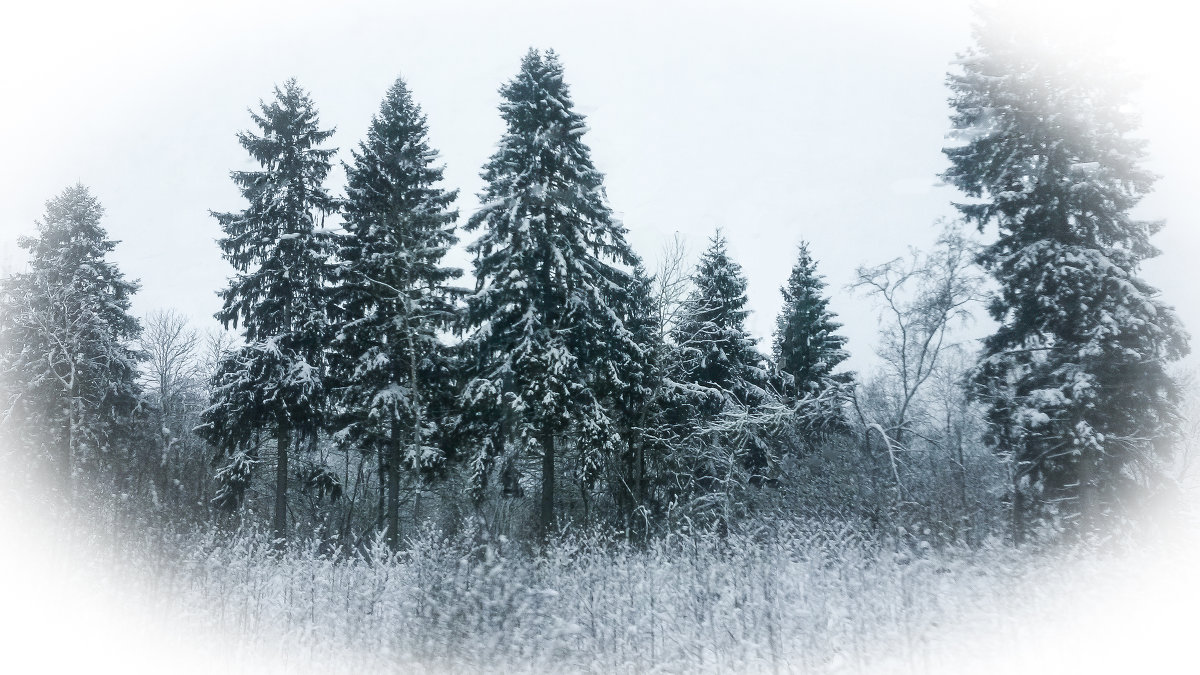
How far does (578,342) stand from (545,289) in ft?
5.44

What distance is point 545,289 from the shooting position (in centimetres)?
1661

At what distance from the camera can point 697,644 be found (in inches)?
241

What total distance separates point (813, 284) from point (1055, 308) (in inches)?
547

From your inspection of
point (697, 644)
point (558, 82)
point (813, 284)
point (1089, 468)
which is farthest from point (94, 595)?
point (813, 284)

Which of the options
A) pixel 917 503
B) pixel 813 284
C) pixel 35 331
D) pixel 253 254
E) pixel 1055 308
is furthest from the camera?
pixel 813 284

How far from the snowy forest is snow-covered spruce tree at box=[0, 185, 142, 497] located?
4.4 inches

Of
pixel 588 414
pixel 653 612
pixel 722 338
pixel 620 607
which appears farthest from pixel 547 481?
pixel 653 612

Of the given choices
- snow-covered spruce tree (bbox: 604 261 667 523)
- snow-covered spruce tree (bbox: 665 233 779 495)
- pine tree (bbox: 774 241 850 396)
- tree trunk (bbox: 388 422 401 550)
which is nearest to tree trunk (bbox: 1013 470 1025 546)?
snow-covered spruce tree (bbox: 665 233 779 495)

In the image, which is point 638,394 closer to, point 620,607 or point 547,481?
point 547,481

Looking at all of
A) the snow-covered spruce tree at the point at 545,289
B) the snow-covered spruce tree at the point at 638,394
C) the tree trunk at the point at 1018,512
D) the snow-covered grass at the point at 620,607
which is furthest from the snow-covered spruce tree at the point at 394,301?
the tree trunk at the point at 1018,512

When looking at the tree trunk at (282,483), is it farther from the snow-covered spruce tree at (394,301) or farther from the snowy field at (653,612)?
the snowy field at (653,612)

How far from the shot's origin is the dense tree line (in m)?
12.1

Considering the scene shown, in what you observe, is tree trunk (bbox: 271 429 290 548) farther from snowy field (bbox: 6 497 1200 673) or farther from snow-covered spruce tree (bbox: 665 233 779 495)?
snow-covered spruce tree (bbox: 665 233 779 495)

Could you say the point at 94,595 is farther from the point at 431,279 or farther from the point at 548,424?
the point at 431,279
